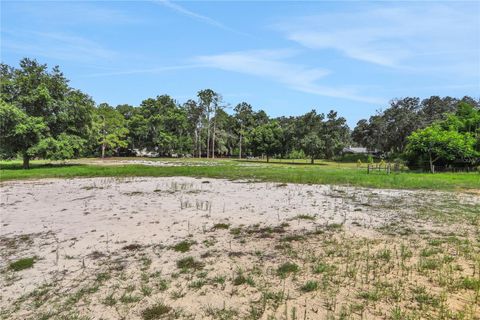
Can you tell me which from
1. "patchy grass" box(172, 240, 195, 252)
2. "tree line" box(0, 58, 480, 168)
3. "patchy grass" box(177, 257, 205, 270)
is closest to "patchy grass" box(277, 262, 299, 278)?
"patchy grass" box(177, 257, 205, 270)

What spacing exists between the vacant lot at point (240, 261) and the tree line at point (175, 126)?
72.7ft

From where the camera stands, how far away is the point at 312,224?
9.23 meters

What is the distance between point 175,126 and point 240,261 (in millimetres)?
68792

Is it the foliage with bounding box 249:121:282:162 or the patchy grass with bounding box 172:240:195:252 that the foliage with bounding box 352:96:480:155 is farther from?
the patchy grass with bounding box 172:240:195:252

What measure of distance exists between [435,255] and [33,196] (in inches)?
621

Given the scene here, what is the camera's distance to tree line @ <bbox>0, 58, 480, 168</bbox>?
3017cm

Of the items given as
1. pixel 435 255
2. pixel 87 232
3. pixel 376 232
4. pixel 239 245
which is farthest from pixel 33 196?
pixel 435 255

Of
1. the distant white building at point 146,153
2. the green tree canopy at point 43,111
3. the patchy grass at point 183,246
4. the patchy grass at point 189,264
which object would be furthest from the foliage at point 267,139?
the patchy grass at point 189,264

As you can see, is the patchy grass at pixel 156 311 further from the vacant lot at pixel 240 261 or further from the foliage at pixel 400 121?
the foliage at pixel 400 121

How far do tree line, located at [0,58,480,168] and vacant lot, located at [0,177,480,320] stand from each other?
22.1 metres

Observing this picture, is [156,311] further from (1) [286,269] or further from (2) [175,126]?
(2) [175,126]

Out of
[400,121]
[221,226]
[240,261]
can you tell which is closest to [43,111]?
[221,226]

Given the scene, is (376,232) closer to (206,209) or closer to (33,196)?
(206,209)

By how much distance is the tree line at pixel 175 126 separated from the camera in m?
30.2
